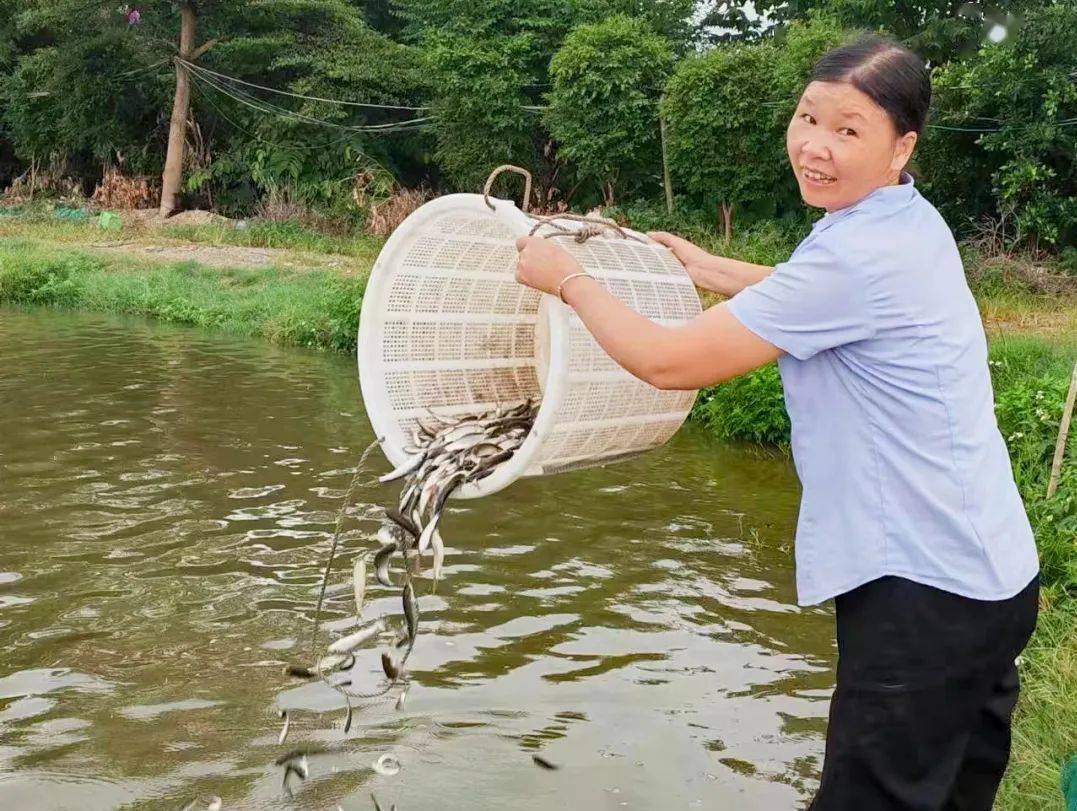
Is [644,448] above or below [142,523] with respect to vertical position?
above

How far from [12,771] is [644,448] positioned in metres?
1.92

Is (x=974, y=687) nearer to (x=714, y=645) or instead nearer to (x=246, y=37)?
(x=714, y=645)

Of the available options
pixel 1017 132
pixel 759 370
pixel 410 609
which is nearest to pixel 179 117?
pixel 1017 132

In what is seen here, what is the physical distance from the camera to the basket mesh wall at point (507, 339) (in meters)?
2.74

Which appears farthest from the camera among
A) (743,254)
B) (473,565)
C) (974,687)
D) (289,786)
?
(743,254)

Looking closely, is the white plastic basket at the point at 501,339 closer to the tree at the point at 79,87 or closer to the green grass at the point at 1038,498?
the green grass at the point at 1038,498

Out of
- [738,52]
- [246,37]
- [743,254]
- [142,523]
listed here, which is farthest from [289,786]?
[246,37]

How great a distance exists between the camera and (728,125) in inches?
623

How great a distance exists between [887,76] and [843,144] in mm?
122

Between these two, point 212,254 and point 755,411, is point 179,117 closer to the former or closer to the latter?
point 212,254

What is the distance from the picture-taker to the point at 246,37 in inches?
937

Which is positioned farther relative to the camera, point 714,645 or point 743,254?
point 743,254

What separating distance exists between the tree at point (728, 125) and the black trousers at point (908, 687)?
14.1 m

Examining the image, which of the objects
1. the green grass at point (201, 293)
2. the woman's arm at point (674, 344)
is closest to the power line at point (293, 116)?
the green grass at point (201, 293)
